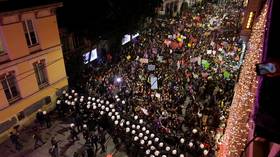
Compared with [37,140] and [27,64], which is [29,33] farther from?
[37,140]

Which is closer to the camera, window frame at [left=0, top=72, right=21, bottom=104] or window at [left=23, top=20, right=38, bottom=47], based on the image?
window frame at [left=0, top=72, right=21, bottom=104]

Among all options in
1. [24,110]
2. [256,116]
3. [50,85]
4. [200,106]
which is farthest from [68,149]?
[256,116]

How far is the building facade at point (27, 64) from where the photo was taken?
55.4 feet

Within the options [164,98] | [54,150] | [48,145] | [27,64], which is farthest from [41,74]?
[164,98]

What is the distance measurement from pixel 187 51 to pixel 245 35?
1020 centimetres

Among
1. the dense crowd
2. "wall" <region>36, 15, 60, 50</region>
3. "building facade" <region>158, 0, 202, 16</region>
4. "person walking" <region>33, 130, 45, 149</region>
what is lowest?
"person walking" <region>33, 130, 45, 149</region>

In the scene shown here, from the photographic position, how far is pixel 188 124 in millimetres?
17375

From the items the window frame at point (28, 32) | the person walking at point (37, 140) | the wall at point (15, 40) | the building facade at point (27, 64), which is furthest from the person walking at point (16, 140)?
the window frame at point (28, 32)

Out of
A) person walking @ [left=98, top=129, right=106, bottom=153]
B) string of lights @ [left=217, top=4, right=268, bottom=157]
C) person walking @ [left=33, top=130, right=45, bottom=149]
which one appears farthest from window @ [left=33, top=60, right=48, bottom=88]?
string of lights @ [left=217, top=4, right=268, bottom=157]

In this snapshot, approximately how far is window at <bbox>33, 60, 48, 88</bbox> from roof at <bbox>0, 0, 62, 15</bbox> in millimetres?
4017

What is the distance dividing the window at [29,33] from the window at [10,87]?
2.63m

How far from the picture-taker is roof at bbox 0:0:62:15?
16.3m

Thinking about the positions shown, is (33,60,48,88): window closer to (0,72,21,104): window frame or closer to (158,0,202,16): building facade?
(0,72,21,104): window frame

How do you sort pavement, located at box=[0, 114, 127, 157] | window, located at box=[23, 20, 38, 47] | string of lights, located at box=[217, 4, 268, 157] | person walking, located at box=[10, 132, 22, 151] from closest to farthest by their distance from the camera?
string of lights, located at box=[217, 4, 268, 157]
person walking, located at box=[10, 132, 22, 151]
pavement, located at box=[0, 114, 127, 157]
window, located at box=[23, 20, 38, 47]
